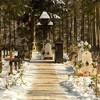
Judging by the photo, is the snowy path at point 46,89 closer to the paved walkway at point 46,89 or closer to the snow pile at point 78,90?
the paved walkway at point 46,89

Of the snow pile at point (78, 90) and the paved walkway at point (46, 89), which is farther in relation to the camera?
the paved walkway at point (46, 89)

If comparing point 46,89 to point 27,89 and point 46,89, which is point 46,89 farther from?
point 27,89

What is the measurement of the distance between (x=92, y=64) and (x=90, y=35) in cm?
4141

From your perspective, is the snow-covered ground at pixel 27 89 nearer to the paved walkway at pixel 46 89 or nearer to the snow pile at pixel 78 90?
the snow pile at pixel 78 90

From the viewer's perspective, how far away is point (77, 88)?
47.4 ft

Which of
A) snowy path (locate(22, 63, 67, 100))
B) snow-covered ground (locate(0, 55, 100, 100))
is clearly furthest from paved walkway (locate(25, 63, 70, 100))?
snow-covered ground (locate(0, 55, 100, 100))

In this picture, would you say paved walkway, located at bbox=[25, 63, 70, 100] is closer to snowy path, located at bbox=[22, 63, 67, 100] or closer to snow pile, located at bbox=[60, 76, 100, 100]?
snowy path, located at bbox=[22, 63, 67, 100]

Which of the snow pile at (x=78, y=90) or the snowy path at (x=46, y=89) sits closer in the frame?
the snow pile at (x=78, y=90)

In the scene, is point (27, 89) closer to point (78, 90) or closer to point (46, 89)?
point (46, 89)

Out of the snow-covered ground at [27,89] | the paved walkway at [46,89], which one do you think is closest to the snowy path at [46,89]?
the paved walkway at [46,89]

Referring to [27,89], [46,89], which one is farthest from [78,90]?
[27,89]

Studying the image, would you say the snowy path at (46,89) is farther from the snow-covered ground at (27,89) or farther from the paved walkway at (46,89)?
the snow-covered ground at (27,89)

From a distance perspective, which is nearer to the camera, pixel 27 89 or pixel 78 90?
pixel 78 90

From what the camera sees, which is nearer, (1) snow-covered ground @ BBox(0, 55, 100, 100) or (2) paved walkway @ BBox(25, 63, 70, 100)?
(1) snow-covered ground @ BBox(0, 55, 100, 100)
